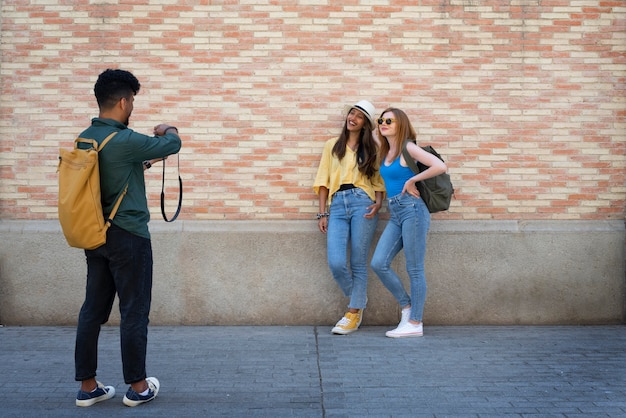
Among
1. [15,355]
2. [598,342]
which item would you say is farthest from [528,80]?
[15,355]

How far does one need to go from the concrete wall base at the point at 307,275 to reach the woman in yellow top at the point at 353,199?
0.35 m

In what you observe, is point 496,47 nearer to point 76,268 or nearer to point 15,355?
point 76,268

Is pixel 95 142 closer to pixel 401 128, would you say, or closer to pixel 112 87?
pixel 112 87

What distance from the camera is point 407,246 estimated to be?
643 cm

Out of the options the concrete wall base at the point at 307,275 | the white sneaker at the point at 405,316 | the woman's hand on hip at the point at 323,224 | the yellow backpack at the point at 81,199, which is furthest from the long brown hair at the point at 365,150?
the yellow backpack at the point at 81,199

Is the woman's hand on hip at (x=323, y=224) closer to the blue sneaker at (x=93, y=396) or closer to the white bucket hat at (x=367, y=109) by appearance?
the white bucket hat at (x=367, y=109)

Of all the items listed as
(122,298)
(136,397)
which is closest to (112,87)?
(122,298)

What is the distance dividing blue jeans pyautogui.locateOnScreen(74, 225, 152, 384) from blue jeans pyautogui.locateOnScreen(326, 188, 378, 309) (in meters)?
2.47

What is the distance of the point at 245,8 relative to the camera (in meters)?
6.95

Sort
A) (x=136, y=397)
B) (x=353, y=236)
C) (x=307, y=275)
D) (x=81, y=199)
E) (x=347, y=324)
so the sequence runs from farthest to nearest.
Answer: (x=307, y=275), (x=353, y=236), (x=347, y=324), (x=136, y=397), (x=81, y=199)

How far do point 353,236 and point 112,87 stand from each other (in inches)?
115

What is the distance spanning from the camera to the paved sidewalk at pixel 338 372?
4.43 metres

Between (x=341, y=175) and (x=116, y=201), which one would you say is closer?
(x=116, y=201)

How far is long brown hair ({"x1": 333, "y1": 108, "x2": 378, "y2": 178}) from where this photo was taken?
663 centimetres
